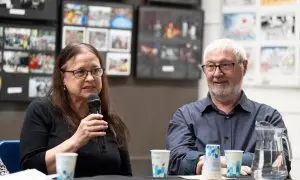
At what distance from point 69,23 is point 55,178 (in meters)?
2.21

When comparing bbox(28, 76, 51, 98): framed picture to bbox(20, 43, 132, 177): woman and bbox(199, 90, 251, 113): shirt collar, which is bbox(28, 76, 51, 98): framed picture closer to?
bbox(20, 43, 132, 177): woman

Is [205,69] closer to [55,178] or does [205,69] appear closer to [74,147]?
[74,147]

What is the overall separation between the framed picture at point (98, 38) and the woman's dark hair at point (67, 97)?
4.49 feet

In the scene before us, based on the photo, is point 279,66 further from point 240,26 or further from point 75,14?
point 75,14

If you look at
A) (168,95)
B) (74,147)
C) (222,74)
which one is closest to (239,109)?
(222,74)

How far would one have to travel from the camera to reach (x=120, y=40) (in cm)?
433

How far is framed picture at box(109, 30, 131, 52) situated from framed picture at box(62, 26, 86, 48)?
8.9 inches

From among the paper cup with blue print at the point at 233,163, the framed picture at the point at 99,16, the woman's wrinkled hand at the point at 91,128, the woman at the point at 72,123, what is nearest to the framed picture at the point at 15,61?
the framed picture at the point at 99,16

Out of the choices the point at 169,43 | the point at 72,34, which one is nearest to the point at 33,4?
the point at 72,34

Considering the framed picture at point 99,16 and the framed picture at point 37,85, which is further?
the framed picture at point 99,16

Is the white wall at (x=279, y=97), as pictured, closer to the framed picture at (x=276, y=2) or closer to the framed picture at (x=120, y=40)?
the framed picture at (x=276, y=2)

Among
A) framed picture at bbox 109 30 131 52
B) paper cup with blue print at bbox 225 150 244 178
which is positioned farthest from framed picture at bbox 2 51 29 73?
paper cup with blue print at bbox 225 150 244 178

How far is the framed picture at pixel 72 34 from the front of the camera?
13.5 ft

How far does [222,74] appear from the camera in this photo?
302cm
